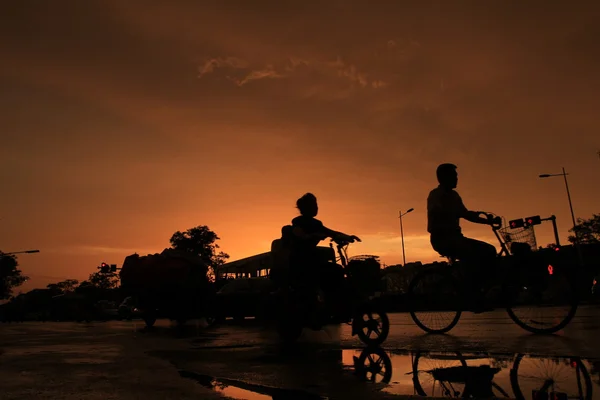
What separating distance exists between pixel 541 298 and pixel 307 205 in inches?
140

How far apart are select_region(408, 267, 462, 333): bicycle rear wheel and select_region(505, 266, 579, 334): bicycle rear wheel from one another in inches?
31.9

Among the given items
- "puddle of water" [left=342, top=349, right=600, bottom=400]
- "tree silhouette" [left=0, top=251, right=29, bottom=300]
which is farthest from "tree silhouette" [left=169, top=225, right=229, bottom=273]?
"puddle of water" [left=342, top=349, right=600, bottom=400]

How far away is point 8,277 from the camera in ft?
432

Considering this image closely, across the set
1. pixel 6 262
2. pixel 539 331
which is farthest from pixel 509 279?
pixel 6 262

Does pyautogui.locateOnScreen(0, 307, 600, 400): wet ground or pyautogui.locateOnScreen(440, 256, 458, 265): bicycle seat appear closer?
pyautogui.locateOnScreen(0, 307, 600, 400): wet ground

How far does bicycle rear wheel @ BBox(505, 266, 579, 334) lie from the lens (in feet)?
23.4

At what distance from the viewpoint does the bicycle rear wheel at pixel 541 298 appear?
714 centimetres

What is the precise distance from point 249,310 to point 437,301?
11.5 meters

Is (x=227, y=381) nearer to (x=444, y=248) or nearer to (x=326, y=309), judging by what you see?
(x=326, y=309)

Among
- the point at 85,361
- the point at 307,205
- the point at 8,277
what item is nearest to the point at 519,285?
the point at 307,205

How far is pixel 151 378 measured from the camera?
4.62 meters

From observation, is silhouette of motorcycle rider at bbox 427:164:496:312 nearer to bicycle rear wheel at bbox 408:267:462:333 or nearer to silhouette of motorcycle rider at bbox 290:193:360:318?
bicycle rear wheel at bbox 408:267:462:333

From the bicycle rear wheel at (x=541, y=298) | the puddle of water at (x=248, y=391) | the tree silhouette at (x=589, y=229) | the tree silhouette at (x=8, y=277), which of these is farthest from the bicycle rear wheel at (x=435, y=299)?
the tree silhouette at (x=8, y=277)

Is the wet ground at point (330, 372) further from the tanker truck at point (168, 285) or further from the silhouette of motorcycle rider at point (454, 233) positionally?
the tanker truck at point (168, 285)
